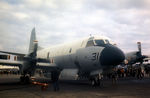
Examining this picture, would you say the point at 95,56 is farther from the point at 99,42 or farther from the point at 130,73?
the point at 130,73

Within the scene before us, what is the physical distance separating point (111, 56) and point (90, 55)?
2.03m

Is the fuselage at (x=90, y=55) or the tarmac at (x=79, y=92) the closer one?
the tarmac at (x=79, y=92)

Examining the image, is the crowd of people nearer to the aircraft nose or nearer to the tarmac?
the tarmac

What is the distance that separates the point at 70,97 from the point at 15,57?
10.4 meters

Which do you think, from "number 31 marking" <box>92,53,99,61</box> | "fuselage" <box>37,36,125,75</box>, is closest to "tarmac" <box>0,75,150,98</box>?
"fuselage" <box>37,36,125,75</box>

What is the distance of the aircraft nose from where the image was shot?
1221 cm

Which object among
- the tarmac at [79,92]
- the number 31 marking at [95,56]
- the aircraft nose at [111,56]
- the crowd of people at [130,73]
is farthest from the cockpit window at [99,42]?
the crowd of people at [130,73]


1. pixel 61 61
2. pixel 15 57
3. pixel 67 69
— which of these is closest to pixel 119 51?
pixel 67 69

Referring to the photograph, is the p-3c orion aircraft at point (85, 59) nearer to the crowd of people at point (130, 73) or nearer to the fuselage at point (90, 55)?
the fuselage at point (90, 55)

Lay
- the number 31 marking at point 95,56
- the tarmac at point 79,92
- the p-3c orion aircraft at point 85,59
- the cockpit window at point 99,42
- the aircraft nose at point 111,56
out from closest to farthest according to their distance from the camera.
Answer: the tarmac at point 79,92, the aircraft nose at point 111,56, the p-3c orion aircraft at point 85,59, the number 31 marking at point 95,56, the cockpit window at point 99,42

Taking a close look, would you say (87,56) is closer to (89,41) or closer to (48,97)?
(89,41)

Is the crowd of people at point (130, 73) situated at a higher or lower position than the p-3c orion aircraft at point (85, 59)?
lower

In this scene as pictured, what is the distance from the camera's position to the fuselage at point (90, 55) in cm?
1238

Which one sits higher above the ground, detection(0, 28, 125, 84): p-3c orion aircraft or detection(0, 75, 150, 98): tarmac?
detection(0, 28, 125, 84): p-3c orion aircraft
